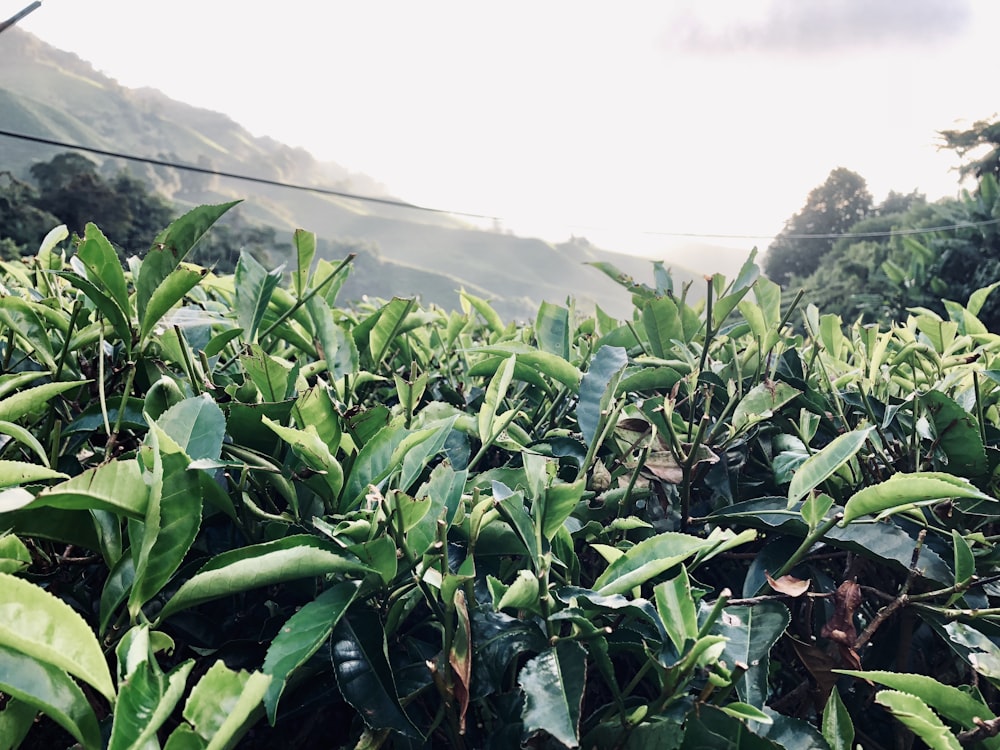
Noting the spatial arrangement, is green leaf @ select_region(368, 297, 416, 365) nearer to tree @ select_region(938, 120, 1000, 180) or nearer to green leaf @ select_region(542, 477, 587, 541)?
green leaf @ select_region(542, 477, 587, 541)

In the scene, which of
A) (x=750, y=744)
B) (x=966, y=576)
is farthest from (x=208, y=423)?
(x=966, y=576)

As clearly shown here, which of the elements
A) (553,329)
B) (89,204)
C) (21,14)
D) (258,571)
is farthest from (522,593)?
(89,204)

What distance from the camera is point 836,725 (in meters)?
0.46

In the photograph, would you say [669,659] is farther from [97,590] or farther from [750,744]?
[97,590]

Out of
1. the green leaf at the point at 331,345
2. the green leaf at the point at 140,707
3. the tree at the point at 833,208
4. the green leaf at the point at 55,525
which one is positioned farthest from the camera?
the tree at the point at 833,208

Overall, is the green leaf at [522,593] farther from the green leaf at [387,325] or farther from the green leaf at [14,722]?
the green leaf at [387,325]

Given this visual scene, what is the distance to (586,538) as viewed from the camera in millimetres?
553

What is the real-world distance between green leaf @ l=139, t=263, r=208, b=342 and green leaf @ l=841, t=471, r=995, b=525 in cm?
56

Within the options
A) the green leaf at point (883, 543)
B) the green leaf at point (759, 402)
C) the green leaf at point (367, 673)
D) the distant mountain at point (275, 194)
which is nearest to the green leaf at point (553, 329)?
the green leaf at point (759, 402)

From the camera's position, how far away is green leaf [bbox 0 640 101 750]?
325 millimetres

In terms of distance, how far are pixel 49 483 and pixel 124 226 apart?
914 inches

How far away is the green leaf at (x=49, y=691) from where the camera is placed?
325mm

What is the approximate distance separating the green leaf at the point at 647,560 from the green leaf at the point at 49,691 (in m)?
0.32

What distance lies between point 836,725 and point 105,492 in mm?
540
